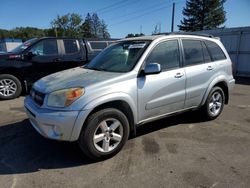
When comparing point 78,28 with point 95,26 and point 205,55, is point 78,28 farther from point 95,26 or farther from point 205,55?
point 205,55

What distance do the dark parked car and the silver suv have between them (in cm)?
375

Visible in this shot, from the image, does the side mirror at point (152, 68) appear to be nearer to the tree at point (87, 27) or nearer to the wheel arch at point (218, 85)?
the wheel arch at point (218, 85)

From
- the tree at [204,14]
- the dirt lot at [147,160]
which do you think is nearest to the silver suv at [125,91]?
the dirt lot at [147,160]

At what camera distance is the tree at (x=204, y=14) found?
49.4 m

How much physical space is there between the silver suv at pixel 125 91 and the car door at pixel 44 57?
12.3 ft

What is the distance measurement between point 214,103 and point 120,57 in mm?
2388

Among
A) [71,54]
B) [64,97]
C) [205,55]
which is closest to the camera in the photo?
[64,97]

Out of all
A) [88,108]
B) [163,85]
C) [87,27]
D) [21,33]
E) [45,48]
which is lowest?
[88,108]

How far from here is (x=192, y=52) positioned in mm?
4969

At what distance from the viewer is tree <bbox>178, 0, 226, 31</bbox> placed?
49406 millimetres

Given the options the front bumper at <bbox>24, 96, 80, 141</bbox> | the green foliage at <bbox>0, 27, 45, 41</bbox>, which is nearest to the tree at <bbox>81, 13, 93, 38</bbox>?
the green foliage at <bbox>0, 27, 45, 41</bbox>

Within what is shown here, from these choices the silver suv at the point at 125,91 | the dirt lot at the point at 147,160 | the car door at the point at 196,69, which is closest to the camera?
the dirt lot at the point at 147,160

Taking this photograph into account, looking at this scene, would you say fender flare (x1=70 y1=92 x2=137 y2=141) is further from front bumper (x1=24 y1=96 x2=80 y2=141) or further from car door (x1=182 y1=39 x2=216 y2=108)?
car door (x1=182 y1=39 x2=216 y2=108)

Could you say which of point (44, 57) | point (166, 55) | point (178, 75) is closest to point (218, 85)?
point (178, 75)
